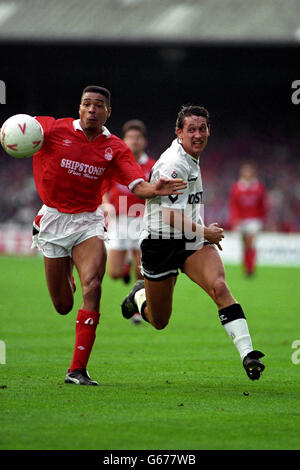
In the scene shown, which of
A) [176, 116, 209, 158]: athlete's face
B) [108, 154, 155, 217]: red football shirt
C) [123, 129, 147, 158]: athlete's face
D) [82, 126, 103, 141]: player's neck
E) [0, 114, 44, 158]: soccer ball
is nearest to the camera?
[0, 114, 44, 158]: soccer ball

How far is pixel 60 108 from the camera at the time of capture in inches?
1513

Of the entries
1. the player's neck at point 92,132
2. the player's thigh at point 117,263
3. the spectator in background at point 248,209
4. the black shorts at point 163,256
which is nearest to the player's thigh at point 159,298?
the black shorts at point 163,256

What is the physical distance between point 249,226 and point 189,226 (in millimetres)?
15702

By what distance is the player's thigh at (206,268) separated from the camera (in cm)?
737

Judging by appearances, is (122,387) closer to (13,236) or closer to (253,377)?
(253,377)

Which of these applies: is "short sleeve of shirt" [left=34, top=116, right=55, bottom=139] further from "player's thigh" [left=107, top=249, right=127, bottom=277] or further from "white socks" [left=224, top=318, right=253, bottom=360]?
"player's thigh" [left=107, top=249, right=127, bottom=277]

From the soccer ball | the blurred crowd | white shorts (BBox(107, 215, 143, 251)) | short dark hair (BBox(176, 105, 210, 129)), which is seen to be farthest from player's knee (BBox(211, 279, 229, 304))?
the blurred crowd

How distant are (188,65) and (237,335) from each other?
93.3 ft

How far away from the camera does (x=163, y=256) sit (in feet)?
25.7

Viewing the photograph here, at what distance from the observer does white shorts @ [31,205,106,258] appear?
25.9ft

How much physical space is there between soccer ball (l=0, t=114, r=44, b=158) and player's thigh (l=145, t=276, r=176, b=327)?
1.68 metres

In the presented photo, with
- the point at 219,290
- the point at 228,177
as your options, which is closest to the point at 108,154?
the point at 219,290

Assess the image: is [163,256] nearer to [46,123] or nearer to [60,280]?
[60,280]
